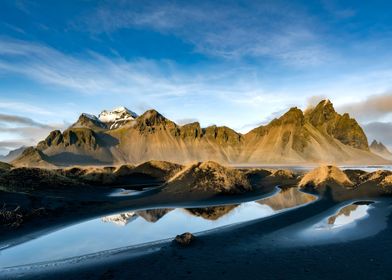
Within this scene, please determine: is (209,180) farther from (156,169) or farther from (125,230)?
(156,169)

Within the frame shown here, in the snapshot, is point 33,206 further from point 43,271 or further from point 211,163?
point 211,163

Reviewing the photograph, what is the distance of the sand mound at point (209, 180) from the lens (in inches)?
1433

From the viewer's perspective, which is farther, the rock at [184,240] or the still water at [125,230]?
the rock at [184,240]

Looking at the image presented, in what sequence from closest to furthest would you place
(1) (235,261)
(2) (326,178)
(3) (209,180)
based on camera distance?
(1) (235,261) < (3) (209,180) < (2) (326,178)

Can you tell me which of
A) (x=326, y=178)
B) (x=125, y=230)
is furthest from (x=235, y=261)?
(x=326, y=178)

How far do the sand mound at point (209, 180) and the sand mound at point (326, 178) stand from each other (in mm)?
10394

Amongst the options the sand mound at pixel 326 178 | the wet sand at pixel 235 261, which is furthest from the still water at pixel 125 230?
the sand mound at pixel 326 178

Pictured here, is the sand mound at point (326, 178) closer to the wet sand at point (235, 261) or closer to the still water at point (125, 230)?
the still water at point (125, 230)

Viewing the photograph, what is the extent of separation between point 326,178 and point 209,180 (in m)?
17.6

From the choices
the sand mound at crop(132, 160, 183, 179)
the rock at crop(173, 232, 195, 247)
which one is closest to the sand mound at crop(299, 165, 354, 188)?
the sand mound at crop(132, 160, 183, 179)

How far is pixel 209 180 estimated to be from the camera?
37.7m

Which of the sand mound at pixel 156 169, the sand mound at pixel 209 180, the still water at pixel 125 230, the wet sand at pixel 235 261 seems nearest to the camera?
the wet sand at pixel 235 261

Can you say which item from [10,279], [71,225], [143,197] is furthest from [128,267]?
[143,197]

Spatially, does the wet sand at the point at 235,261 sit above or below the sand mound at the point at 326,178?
below
